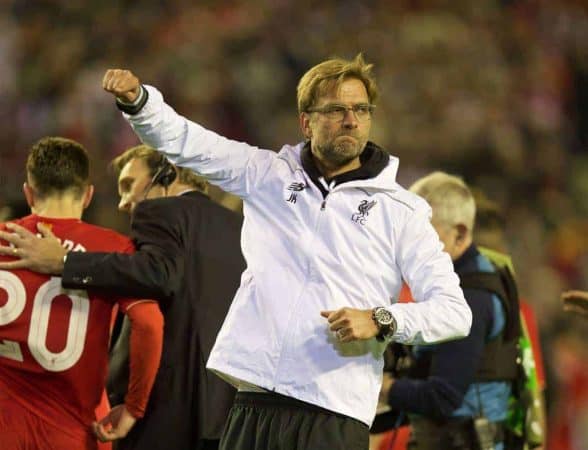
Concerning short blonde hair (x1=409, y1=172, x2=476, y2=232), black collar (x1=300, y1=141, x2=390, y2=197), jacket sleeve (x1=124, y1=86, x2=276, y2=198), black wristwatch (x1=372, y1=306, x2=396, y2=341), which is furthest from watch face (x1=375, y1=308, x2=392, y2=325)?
short blonde hair (x1=409, y1=172, x2=476, y2=232)

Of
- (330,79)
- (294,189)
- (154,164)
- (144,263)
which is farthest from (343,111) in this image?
(154,164)

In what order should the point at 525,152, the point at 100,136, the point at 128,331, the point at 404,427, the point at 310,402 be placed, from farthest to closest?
the point at 525,152, the point at 100,136, the point at 404,427, the point at 128,331, the point at 310,402

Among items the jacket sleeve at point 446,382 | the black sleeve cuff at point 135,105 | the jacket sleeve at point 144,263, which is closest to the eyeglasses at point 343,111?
the black sleeve cuff at point 135,105

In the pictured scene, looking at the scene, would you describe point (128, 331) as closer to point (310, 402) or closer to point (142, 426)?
point (142, 426)

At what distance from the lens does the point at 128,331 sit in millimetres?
4633

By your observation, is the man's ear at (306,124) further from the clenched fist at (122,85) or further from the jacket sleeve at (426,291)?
the clenched fist at (122,85)

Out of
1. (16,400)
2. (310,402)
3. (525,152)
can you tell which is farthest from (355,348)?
(525,152)

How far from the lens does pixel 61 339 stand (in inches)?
167

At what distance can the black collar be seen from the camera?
3863 mm

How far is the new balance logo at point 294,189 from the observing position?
3861 millimetres

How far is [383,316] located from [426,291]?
0.23 meters

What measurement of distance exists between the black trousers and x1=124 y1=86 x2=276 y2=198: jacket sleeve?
692mm

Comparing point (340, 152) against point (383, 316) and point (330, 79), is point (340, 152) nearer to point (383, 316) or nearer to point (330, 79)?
point (330, 79)

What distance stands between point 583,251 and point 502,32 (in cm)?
262
